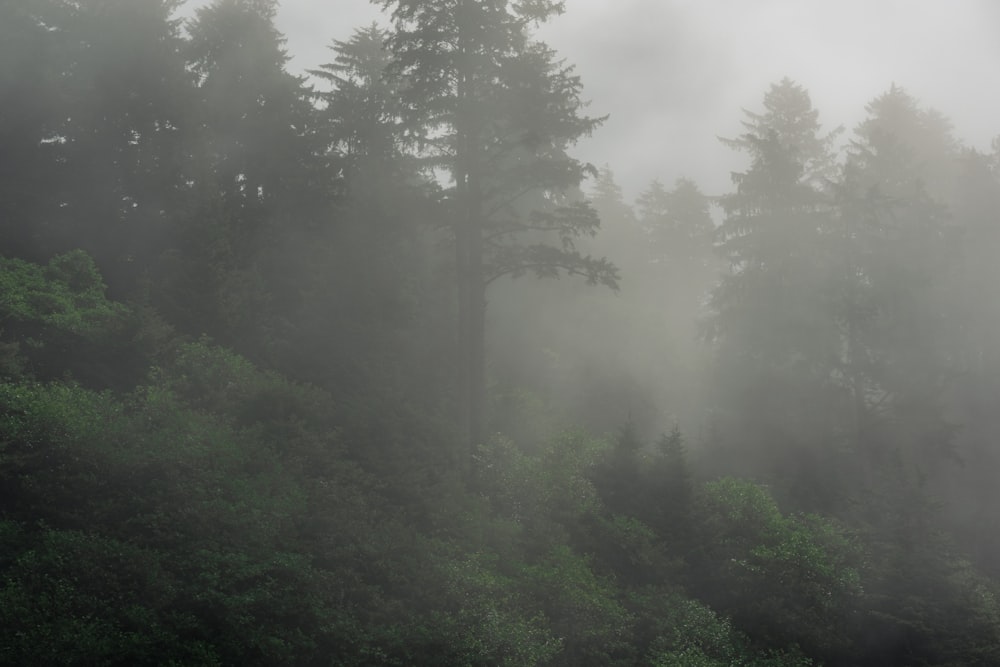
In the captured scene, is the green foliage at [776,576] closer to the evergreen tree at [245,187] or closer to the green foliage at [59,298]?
the evergreen tree at [245,187]

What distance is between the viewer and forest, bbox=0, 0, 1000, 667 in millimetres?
12938

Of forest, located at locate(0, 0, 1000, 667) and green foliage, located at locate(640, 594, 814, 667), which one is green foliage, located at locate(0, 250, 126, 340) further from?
green foliage, located at locate(640, 594, 814, 667)

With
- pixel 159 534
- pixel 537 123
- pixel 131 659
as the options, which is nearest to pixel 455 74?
pixel 537 123

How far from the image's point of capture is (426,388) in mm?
24281

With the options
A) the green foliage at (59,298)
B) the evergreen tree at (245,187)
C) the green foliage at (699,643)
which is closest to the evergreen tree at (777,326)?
the green foliage at (699,643)

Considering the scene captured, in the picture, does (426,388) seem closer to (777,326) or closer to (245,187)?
(245,187)

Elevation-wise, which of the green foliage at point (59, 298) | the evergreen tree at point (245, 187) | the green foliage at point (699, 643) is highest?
the evergreen tree at point (245, 187)

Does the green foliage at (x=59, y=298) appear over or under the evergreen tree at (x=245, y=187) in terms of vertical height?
under

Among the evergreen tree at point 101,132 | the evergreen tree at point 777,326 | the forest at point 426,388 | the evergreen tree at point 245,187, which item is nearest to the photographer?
the forest at point 426,388

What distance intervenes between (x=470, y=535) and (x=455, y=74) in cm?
1344

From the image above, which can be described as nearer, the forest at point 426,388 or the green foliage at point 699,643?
the forest at point 426,388

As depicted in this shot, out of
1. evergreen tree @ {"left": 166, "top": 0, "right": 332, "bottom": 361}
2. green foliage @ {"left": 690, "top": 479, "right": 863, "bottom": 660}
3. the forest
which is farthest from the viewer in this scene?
evergreen tree @ {"left": 166, "top": 0, "right": 332, "bottom": 361}

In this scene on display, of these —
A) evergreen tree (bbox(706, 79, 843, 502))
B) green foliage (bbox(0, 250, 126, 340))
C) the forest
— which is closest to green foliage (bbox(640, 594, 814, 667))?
the forest

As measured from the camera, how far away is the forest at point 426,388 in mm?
12938
